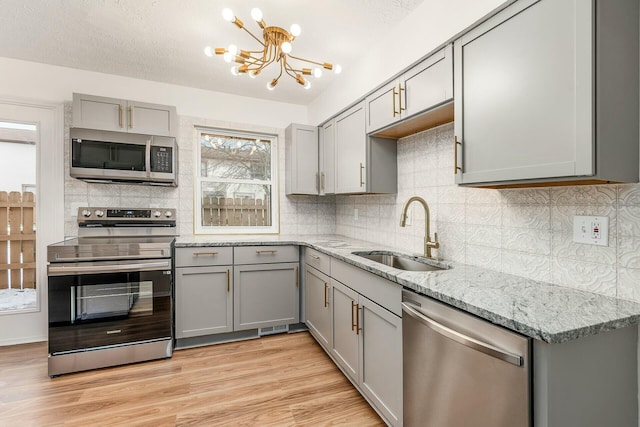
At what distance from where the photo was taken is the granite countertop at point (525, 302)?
0.89 meters

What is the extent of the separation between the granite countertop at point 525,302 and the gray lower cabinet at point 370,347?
290 mm

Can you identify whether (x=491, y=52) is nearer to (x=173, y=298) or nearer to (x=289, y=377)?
(x=289, y=377)

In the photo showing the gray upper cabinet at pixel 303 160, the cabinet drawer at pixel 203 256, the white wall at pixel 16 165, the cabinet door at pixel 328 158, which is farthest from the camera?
the gray upper cabinet at pixel 303 160

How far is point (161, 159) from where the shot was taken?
2.79 meters

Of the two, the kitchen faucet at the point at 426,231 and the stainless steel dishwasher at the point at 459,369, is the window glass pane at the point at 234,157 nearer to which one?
the kitchen faucet at the point at 426,231

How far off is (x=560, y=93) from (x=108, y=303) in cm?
299

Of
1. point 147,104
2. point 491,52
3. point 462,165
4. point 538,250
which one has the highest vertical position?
point 147,104

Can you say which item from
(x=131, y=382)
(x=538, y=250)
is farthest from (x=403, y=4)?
(x=131, y=382)

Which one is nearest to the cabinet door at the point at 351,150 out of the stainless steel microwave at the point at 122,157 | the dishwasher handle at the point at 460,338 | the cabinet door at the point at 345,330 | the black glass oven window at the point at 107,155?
the cabinet door at the point at 345,330

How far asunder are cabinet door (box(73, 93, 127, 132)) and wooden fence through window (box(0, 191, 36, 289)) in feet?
2.90

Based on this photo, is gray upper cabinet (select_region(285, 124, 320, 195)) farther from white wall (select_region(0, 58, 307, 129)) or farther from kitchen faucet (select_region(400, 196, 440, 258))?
kitchen faucet (select_region(400, 196, 440, 258))

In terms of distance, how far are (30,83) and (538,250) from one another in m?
4.07

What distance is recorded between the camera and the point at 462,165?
1.50 metres

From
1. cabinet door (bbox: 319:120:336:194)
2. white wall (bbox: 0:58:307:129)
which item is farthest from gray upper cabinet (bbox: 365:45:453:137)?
white wall (bbox: 0:58:307:129)
